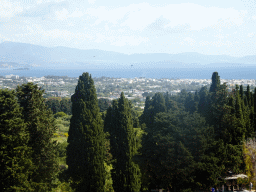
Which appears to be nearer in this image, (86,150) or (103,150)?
(86,150)

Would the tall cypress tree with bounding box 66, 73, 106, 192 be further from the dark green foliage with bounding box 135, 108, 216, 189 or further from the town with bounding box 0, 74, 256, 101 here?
the town with bounding box 0, 74, 256, 101

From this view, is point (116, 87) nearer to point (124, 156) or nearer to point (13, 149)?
point (124, 156)

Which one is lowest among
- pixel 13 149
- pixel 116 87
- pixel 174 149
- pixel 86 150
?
pixel 174 149

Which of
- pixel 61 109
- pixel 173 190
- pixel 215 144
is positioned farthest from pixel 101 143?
pixel 61 109

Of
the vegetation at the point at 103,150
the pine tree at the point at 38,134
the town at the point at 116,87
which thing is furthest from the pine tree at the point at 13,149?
the town at the point at 116,87

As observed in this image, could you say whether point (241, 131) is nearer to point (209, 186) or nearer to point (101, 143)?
point (209, 186)

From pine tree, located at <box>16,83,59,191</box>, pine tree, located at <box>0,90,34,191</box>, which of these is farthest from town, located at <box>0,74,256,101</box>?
pine tree, located at <box>0,90,34,191</box>

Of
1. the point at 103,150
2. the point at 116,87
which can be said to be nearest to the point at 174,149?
the point at 103,150

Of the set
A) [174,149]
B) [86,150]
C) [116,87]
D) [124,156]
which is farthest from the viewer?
[116,87]

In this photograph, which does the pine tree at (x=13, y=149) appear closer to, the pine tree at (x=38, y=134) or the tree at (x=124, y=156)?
the pine tree at (x=38, y=134)

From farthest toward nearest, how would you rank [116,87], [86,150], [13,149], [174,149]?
[116,87]
[174,149]
[86,150]
[13,149]
